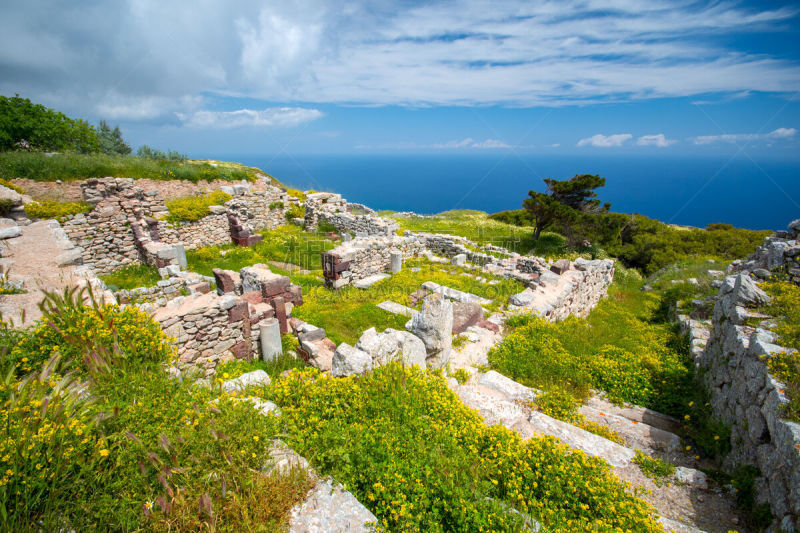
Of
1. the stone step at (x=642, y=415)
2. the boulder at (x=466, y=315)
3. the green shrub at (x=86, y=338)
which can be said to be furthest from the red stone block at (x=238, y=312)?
the stone step at (x=642, y=415)

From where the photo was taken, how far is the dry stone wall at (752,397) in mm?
3967

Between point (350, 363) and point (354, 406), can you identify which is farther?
point (350, 363)

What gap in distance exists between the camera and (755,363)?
5613 mm

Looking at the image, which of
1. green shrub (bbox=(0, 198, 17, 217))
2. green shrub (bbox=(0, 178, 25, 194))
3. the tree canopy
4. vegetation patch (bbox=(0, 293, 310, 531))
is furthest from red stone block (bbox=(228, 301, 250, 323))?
the tree canopy

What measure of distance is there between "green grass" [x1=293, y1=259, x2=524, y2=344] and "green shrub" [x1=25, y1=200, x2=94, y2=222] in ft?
36.3

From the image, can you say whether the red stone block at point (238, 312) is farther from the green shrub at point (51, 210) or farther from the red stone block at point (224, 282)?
the green shrub at point (51, 210)

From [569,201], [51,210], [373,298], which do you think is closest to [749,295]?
[373,298]

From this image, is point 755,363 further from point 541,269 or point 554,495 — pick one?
point 541,269

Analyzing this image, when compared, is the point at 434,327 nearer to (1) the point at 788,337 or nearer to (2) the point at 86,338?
(2) the point at 86,338

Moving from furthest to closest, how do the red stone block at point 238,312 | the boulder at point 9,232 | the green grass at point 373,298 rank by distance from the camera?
the boulder at point 9,232 → the green grass at point 373,298 → the red stone block at point 238,312

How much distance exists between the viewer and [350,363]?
18.8 ft

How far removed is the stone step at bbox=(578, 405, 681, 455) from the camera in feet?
19.0

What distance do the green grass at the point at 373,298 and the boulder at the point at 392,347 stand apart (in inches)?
116

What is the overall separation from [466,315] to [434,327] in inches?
117
